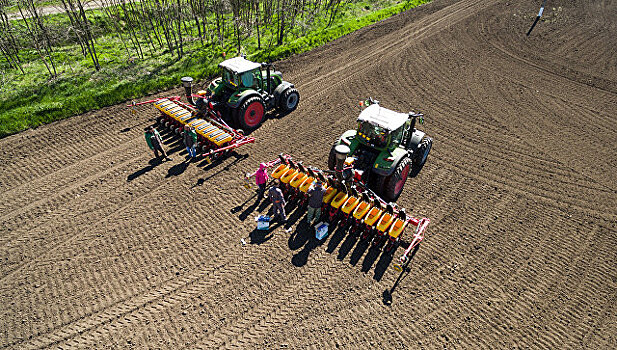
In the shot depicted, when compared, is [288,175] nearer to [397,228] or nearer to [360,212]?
[360,212]

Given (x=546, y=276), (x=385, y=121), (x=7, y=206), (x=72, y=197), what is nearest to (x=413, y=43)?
(x=385, y=121)

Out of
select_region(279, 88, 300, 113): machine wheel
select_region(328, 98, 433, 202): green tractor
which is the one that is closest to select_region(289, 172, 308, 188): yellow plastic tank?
select_region(328, 98, 433, 202): green tractor

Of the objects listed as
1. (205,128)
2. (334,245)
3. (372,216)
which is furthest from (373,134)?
(205,128)

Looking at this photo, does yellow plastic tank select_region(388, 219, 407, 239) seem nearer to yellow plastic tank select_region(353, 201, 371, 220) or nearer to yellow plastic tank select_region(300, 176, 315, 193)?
yellow plastic tank select_region(353, 201, 371, 220)

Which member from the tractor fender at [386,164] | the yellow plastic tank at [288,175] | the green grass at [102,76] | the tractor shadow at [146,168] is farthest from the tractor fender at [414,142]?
the green grass at [102,76]

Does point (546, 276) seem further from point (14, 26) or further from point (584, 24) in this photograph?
point (14, 26)

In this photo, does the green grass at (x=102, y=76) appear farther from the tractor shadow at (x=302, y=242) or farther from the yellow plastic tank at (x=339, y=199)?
the yellow plastic tank at (x=339, y=199)
